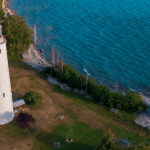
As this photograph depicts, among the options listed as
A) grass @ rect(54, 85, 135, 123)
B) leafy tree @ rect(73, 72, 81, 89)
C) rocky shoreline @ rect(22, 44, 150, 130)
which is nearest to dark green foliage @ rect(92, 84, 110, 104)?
grass @ rect(54, 85, 135, 123)

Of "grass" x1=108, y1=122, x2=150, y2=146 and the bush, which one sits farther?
the bush

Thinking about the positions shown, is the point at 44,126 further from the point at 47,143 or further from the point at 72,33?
the point at 72,33

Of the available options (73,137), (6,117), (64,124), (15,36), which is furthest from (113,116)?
(15,36)

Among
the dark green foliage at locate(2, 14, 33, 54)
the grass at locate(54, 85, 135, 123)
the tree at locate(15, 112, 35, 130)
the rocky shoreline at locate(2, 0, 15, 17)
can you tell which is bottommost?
the grass at locate(54, 85, 135, 123)

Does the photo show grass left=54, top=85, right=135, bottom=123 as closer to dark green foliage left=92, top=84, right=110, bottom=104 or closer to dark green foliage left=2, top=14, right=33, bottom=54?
dark green foliage left=92, top=84, right=110, bottom=104

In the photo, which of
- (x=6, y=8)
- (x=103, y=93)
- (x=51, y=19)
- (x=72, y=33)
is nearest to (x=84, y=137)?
(x=103, y=93)

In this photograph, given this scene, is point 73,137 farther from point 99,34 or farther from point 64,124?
point 99,34

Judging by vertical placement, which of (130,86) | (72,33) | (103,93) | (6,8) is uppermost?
(6,8)
